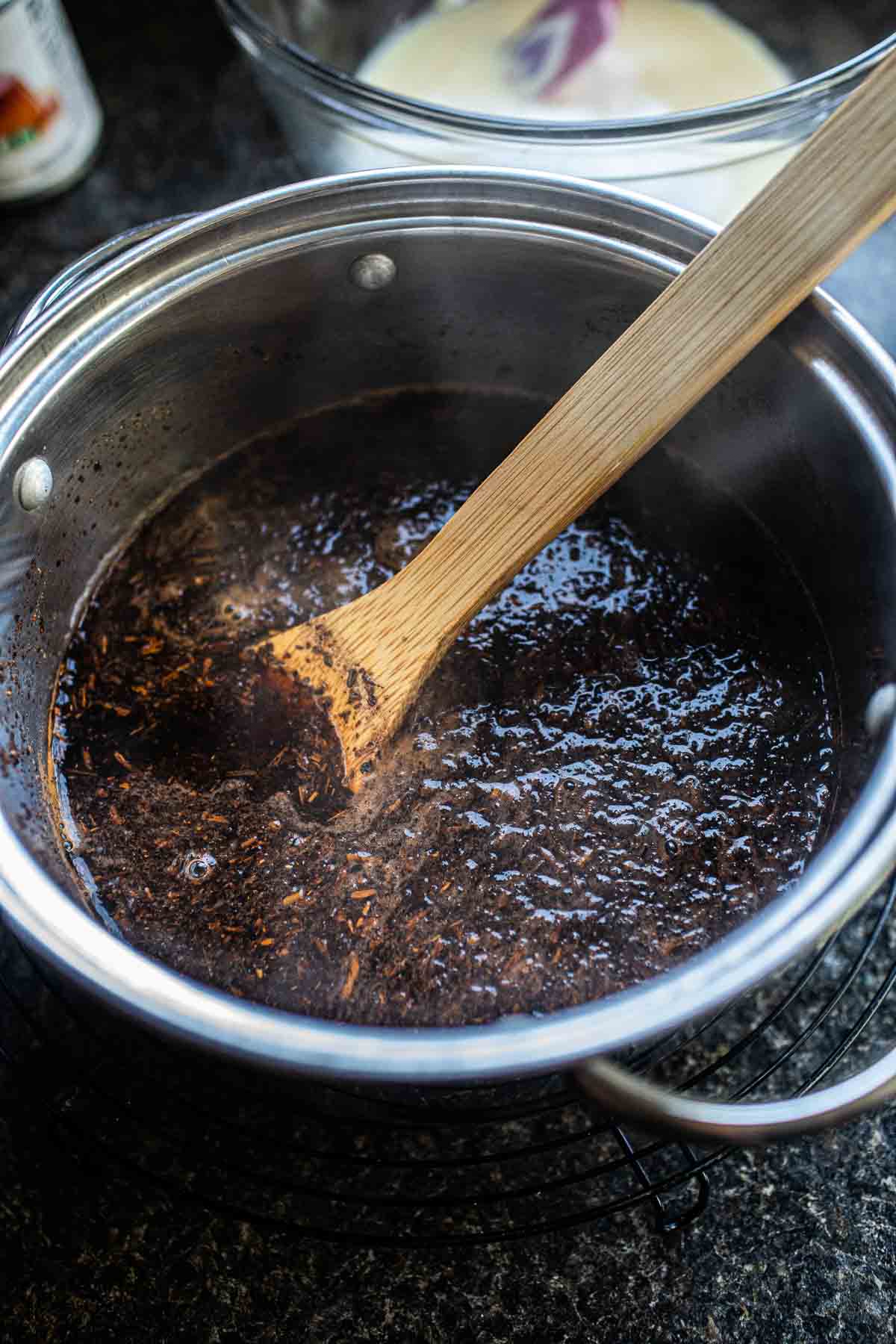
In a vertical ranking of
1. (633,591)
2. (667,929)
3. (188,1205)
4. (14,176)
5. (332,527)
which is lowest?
(188,1205)

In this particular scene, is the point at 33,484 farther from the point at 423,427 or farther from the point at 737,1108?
the point at 737,1108

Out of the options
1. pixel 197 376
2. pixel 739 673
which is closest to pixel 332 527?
pixel 197 376

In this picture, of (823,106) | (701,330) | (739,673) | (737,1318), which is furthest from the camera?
(823,106)

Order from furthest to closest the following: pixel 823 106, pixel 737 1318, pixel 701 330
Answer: pixel 823 106
pixel 737 1318
pixel 701 330

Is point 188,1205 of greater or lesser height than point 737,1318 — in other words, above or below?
above

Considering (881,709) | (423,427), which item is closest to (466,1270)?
(881,709)

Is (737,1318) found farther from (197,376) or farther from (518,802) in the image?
(197,376)
